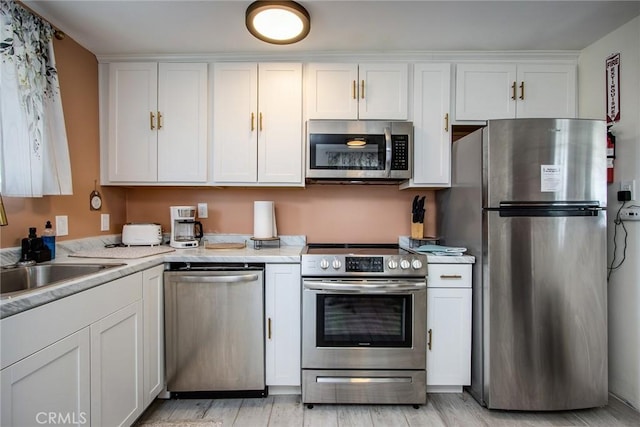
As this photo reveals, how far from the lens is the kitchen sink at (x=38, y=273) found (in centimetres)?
144

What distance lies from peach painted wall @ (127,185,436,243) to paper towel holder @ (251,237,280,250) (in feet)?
0.68

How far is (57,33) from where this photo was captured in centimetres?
184

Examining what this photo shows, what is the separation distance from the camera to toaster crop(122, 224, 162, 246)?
224cm

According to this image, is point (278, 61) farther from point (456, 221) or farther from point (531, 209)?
point (531, 209)

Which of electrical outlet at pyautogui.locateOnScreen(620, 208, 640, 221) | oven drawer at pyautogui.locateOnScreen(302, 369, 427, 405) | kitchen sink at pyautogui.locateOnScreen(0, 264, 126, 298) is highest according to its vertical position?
electrical outlet at pyautogui.locateOnScreen(620, 208, 640, 221)

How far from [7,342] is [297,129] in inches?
70.2

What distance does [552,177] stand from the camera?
5.64ft

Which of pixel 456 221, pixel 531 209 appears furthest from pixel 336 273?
pixel 531 209

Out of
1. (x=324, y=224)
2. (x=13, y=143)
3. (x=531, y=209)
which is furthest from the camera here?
(x=324, y=224)

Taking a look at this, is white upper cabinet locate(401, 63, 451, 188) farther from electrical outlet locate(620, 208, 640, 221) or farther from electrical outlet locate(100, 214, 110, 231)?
electrical outlet locate(100, 214, 110, 231)

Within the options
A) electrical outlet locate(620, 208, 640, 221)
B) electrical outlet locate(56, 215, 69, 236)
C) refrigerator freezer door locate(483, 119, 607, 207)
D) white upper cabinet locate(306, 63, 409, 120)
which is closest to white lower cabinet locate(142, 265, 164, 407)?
electrical outlet locate(56, 215, 69, 236)

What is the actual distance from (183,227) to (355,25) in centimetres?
188

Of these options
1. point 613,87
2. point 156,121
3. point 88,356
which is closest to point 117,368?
point 88,356

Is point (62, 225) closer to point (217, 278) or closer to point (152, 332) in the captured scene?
point (152, 332)
